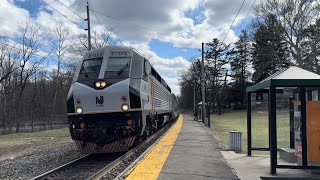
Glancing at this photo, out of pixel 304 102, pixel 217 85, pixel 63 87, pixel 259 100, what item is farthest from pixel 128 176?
pixel 217 85

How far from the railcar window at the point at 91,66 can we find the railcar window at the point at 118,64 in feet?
1.32

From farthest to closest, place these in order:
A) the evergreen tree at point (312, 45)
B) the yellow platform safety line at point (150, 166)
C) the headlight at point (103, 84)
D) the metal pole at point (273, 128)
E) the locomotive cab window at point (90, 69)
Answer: the evergreen tree at point (312, 45) < the locomotive cab window at point (90, 69) < the headlight at point (103, 84) < the metal pole at point (273, 128) < the yellow platform safety line at point (150, 166)

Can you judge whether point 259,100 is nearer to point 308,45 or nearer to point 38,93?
point 308,45

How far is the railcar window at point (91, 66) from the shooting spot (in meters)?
14.9

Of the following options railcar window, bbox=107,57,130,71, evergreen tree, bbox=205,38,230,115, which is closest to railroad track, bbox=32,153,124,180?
railcar window, bbox=107,57,130,71

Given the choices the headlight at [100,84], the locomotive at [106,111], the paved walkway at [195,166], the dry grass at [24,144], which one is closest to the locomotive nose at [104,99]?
the locomotive at [106,111]

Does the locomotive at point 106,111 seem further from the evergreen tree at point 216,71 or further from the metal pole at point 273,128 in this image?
the evergreen tree at point 216,71

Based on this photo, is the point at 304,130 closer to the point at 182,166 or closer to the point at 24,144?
the point at 182,166

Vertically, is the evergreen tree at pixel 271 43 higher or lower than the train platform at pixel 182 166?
higher

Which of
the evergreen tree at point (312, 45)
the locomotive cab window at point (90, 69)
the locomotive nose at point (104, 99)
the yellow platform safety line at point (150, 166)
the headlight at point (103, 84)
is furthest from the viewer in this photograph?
the evergreen tree at point (312, 45)

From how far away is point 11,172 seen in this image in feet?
39.1

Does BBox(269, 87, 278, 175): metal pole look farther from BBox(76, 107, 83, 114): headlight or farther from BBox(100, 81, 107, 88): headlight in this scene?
BBox(76, 107, 83, 114): headlight

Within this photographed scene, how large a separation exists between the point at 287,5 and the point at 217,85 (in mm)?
55653

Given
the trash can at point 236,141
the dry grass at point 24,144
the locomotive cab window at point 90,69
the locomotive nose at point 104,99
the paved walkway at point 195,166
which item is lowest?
the dry grass at point 24,144
